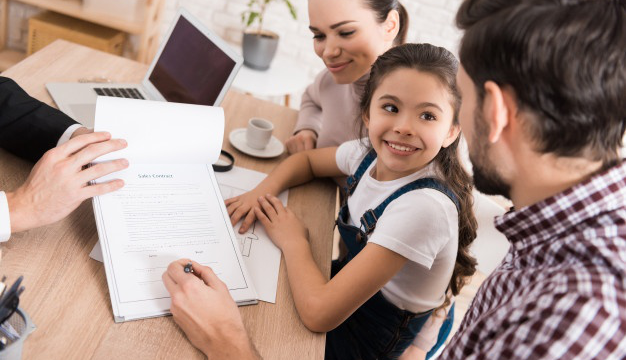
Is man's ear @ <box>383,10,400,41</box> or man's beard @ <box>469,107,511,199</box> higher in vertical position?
man's beard @ <box>469,107,511,199</box>

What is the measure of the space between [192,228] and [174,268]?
120 millimetres

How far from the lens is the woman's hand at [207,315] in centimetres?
71

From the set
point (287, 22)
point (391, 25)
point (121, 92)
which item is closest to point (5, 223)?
point (121, 92)

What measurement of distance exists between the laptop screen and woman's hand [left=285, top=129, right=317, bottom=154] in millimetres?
244

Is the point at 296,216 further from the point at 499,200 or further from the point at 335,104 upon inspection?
the point at 499,200

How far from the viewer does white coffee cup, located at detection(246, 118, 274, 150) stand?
4.27 feet

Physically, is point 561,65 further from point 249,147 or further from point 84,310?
point 249,147

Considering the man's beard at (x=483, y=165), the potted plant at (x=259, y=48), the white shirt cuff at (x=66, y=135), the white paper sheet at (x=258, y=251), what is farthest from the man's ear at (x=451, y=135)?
the potted plant at (x=259, y=48)

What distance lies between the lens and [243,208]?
1.03 meters

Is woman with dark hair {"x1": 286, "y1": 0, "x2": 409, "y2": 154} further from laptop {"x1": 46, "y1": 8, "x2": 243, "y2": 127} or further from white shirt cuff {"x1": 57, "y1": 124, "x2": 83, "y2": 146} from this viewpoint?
white shirt cuff {"x1": 57, "y1": 124, "x2": 83, "y2": 146}

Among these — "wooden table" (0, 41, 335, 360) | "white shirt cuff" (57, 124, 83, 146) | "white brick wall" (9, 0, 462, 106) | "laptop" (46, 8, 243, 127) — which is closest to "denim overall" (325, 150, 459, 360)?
"wooden table" (0, 41, 335, 360)

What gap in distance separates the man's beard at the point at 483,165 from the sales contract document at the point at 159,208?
1.30 feet

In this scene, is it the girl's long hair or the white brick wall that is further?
the white brick wall

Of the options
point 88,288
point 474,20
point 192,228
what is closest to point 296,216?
point 192,228
